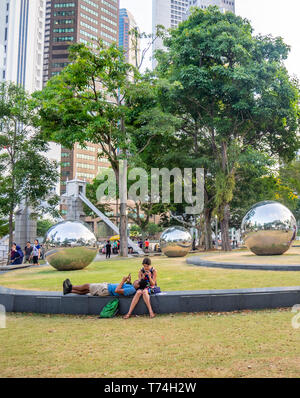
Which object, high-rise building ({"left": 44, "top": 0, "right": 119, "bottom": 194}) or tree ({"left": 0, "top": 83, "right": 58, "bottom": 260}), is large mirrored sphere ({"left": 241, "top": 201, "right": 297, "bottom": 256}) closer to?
tree ({"left": 0, "top": 83, "right": 58, "bottom": 260})

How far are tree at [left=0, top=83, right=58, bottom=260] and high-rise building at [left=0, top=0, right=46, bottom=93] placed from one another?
271 feet

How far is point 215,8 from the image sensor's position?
28797 mm

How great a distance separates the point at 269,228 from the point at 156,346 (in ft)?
36.1

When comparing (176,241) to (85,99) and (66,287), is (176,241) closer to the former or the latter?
(85,99)

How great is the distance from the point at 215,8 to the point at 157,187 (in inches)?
678

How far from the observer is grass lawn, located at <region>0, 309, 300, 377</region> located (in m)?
4.56

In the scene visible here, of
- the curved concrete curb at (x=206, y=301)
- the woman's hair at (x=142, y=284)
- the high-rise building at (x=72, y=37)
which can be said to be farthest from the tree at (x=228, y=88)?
the high-rise building at (x=72, y=37)

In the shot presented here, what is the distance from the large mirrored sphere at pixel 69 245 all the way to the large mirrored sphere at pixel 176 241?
8151 millimetres

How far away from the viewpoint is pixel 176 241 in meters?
22.3

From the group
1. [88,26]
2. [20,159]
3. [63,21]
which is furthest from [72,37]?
[20,159]

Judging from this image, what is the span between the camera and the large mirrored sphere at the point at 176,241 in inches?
880
